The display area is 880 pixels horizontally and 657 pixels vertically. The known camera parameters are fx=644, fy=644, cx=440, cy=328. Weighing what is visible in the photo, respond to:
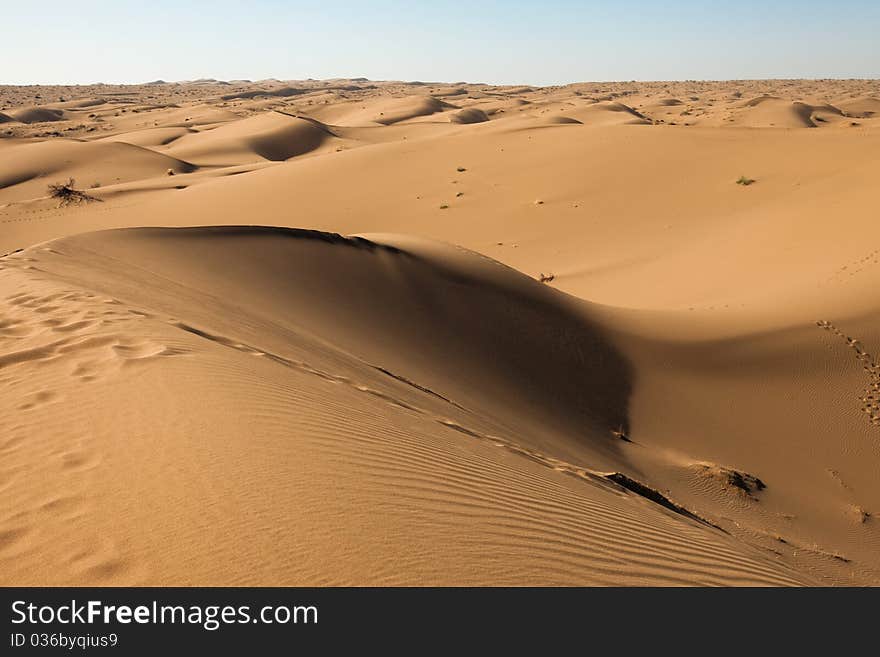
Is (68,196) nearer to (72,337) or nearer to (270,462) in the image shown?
(72,337)

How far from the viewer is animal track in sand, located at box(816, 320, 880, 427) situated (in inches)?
362

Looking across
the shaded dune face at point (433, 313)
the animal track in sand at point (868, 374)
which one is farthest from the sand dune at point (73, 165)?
the animal track in sand at point (868, 374)

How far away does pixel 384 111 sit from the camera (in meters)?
61.9

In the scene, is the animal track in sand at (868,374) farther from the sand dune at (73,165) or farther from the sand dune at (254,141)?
the sand dune at (254,141)

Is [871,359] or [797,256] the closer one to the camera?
[871,359]

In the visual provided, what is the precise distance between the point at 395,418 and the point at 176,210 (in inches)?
807

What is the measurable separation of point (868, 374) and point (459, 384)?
6.50 metres

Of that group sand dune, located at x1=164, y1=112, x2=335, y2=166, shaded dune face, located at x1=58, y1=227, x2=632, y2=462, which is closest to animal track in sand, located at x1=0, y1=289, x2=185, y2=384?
shaded dune face, located at x1=58, y1=227, x2=632, y2=462

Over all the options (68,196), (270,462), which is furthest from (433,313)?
(68,196)

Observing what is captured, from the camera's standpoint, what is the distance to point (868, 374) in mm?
9805

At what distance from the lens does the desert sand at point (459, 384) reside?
119 inches
